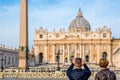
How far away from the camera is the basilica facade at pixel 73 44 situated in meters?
101

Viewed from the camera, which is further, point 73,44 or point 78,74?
point 73,44

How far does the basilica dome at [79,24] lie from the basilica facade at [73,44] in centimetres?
1062

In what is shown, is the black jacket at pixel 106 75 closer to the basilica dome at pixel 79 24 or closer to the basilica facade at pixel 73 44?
the basilica facade at pixel 73 44

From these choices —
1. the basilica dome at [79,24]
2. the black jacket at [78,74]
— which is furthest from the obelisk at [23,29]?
the basilica dome at [79,24]

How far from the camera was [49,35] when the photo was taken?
104 meters

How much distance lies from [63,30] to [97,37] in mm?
9917

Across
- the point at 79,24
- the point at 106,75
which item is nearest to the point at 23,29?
the point at 106,75

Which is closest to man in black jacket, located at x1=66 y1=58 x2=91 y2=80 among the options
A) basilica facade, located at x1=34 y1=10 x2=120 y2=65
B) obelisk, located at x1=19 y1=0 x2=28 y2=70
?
obelisk, located at x1=19 y1=0 x2=28 y2=70

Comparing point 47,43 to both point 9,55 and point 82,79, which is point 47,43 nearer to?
point 9,55

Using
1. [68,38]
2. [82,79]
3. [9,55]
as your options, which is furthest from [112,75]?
[68,38]

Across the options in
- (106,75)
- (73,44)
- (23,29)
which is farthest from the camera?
(73,44)

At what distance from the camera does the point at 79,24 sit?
116500 mm

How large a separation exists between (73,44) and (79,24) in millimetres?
15785

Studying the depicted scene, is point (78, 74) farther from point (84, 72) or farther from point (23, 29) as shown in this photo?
point (23, 29)
